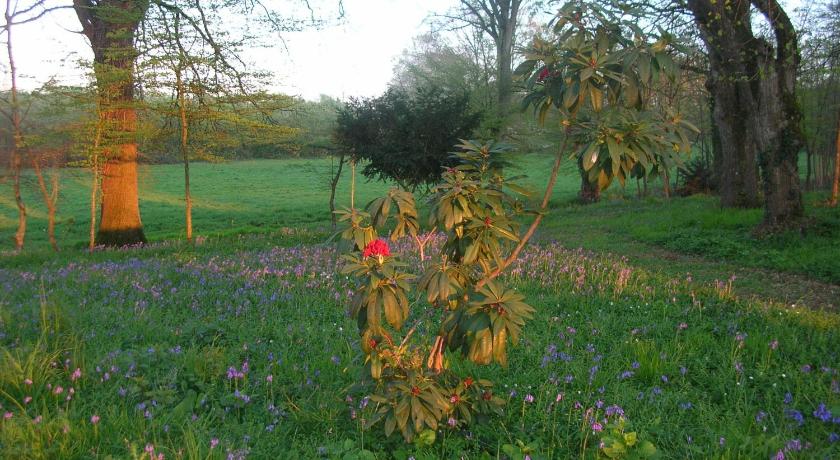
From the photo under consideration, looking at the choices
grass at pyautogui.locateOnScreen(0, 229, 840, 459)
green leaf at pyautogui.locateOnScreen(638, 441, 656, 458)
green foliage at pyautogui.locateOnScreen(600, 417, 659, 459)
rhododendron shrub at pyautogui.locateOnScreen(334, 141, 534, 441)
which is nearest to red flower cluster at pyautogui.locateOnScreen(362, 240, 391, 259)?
rhododendron shrub at pyautogui.locateOnScreen(334, 141, 534, 441)

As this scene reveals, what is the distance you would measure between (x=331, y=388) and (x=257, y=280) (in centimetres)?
356

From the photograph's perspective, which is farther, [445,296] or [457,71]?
[457,71]

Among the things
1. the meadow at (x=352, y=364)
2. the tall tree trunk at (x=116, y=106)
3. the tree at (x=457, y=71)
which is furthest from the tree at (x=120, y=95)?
the tree at (x=457, y=71)

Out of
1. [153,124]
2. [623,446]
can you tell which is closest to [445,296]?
[623,446]

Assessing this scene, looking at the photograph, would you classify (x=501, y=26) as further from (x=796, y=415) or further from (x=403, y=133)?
(x=796, y=415)

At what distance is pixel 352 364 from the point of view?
13.3ft

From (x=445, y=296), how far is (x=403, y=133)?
12.8 m

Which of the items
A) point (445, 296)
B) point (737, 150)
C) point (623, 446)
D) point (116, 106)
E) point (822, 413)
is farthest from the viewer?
point (737, 150)

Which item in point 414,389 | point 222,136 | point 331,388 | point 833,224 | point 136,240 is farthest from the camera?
point 136,240

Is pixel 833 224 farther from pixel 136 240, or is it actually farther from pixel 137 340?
pixel 136 240

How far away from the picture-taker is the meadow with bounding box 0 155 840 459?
2.96 metres

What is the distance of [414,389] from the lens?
271 centimetres

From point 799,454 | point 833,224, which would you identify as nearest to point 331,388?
point 799,454

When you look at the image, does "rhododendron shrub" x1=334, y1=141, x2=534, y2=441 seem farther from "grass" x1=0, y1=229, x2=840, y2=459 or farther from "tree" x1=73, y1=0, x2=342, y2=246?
"tree" x1=73, y1=0, x2=342, y2=246
